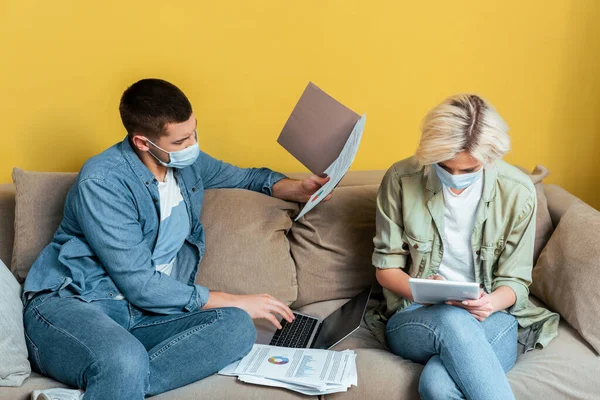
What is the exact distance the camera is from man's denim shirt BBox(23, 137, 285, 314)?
6.85 ft

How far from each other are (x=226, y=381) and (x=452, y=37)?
1.56 meters

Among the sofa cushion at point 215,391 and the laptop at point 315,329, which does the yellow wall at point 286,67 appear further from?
the sofa cushion at point 215,391

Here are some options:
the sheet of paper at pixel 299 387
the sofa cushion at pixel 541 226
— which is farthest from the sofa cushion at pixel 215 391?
the sofa cushion at pixel 541 226

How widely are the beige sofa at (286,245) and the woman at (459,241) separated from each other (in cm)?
9

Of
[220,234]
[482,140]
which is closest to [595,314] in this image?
[482,140]

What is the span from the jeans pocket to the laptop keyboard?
2.16 ft

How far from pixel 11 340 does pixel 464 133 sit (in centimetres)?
132

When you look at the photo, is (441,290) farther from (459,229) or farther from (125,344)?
(125,344)

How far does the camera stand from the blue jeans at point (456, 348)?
1.89 m

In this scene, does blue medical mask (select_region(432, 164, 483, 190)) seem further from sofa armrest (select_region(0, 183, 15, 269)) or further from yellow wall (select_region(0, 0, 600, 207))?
sofa armrest (select_region(0, 183, 15, 269))

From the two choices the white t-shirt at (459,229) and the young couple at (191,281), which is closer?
the young couple at (191,281)

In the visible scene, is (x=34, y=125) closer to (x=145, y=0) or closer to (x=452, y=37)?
(x=145, y=0)

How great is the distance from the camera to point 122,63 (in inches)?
104

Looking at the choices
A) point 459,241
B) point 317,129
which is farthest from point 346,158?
point 459,241
